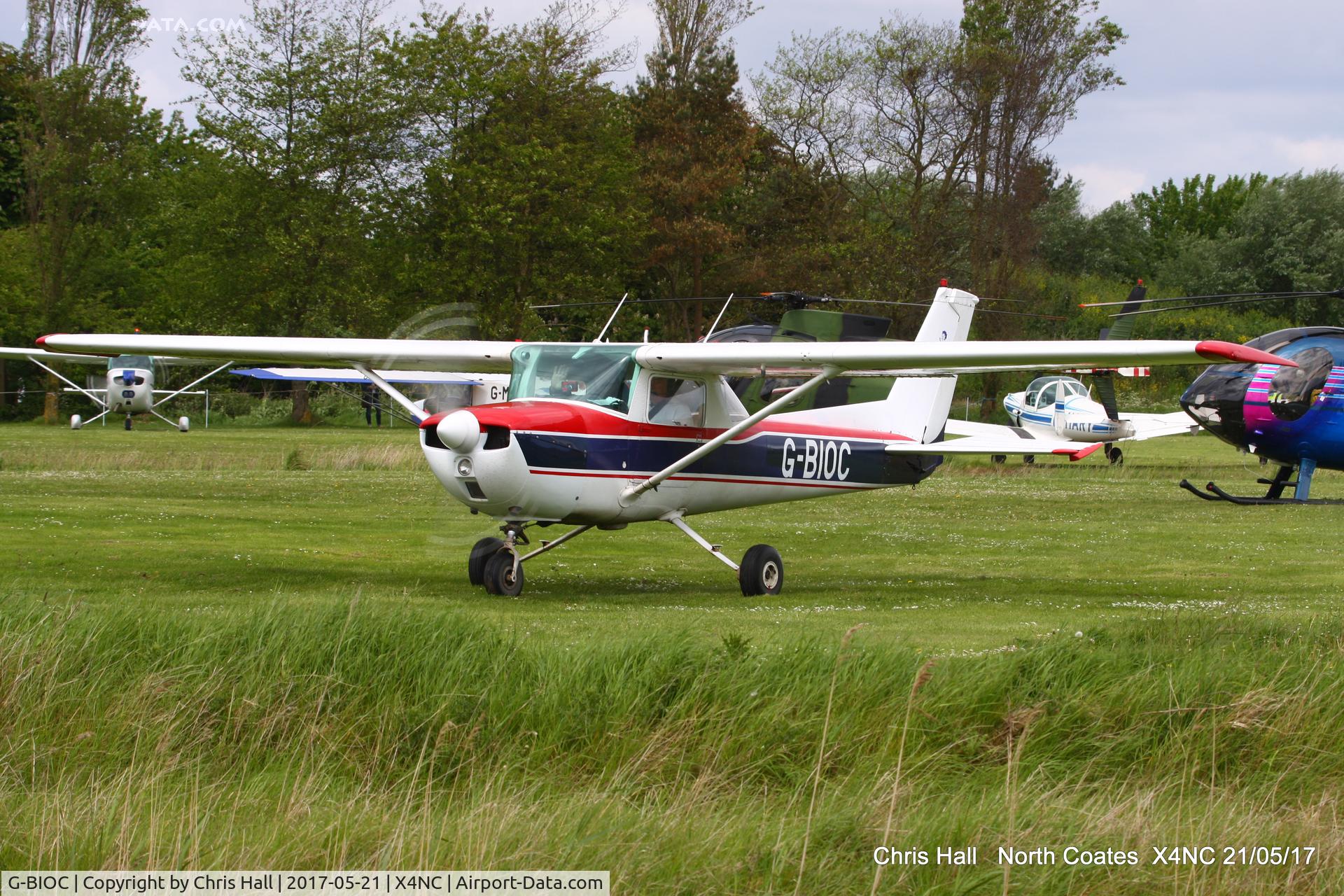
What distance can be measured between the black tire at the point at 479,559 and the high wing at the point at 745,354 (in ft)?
6.62

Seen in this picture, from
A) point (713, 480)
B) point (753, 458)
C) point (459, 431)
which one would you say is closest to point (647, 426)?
point (713, 480)

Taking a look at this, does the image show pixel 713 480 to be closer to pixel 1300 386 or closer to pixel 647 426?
pixel 647 426

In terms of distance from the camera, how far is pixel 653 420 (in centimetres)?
1327

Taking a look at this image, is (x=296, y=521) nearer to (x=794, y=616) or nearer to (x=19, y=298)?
(x=794, y=616)

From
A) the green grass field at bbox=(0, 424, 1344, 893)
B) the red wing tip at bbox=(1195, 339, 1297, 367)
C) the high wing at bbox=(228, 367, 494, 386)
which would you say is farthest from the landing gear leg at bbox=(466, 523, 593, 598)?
the red wing tip at bbox=(1195, 339, 1297, 367)

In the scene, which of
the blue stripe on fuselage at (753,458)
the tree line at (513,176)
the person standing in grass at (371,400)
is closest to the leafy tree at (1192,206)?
the tree line at (513,176)

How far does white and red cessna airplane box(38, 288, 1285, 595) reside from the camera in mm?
11852

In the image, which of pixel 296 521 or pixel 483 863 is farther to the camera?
pixel 296 521

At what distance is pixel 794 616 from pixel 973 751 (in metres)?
3.65

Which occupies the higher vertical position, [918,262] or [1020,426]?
[918,262]

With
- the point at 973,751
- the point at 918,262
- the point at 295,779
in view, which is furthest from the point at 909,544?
the point at 918,262

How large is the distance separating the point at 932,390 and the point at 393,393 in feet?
22.2

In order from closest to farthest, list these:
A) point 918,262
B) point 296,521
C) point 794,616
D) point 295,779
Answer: point 295,779 < point 794,616 < point 296,521 < point 918,262

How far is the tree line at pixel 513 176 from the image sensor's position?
4831 cm
